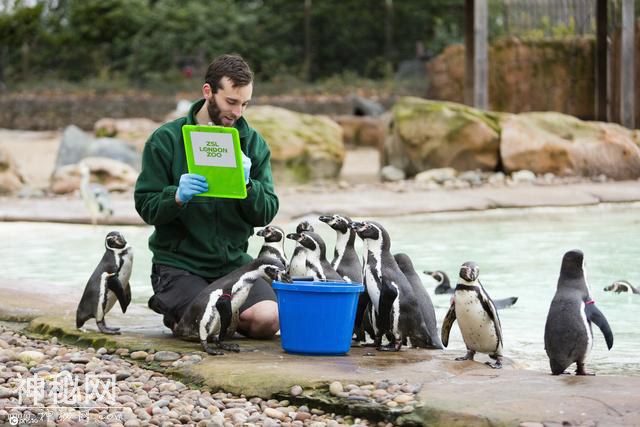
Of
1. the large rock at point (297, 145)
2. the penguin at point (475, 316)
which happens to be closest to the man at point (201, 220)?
the penguin at point (475, 316)

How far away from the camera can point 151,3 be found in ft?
87.7

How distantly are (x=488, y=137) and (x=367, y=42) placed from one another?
41.5ft

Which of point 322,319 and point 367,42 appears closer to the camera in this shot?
point 322,319

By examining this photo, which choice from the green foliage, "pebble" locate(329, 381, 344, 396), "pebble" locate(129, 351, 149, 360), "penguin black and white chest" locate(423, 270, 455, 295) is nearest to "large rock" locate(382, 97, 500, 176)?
"penguin black and white chest" locate(423, 270, 455, 295)

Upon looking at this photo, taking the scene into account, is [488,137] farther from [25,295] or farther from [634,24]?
[25,295]

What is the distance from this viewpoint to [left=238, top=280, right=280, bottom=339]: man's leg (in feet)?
15.1

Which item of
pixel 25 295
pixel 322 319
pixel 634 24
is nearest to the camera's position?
pixel 322 319

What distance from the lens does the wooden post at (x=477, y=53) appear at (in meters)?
14.0

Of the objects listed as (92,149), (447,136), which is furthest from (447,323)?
(92,149)

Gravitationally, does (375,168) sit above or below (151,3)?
below

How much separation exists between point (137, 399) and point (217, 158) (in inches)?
37.2

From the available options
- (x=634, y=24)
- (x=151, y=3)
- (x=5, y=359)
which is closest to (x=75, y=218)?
(x=5, y=359)

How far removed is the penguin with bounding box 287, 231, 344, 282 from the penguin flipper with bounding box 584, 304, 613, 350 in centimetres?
107

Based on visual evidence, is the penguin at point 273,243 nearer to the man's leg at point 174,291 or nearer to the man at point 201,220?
the man at point 201,220
